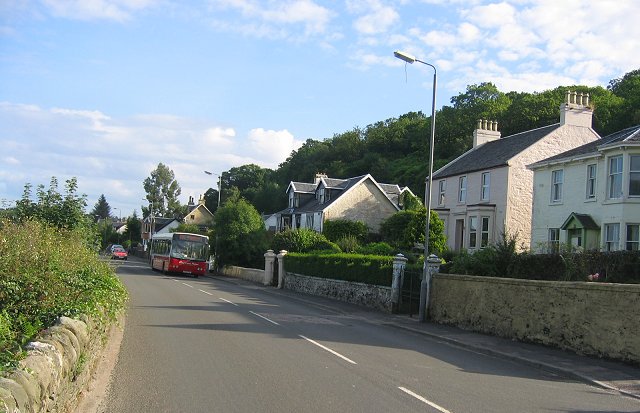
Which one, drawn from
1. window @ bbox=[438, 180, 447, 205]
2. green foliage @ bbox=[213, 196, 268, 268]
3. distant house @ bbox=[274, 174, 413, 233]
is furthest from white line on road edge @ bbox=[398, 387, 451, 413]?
distant house @ bbox=[274, 174, 413, 233]

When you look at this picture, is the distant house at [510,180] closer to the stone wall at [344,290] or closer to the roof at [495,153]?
the roof at [495,153]

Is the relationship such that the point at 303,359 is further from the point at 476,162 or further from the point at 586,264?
the point at 476,162

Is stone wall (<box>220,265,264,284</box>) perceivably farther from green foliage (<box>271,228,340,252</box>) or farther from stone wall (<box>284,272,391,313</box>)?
stone wall (<box>284,272,391,313</box>)

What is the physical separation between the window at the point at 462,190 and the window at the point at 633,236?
49.5 feet

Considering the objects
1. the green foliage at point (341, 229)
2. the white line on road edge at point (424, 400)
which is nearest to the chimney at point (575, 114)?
the green foliage at point (341, 229)

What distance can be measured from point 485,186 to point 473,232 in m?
3.13

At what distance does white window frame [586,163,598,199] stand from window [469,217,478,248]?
9771 millimetres

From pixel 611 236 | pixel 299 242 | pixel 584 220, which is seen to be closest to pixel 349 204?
pixel 299 242

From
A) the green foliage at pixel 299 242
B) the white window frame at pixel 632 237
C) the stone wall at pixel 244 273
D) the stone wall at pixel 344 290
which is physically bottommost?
the stone wall at pixel 244 273

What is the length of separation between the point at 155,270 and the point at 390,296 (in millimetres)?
34340

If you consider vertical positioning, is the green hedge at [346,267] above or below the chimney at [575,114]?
below

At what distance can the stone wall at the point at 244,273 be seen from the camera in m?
44.6

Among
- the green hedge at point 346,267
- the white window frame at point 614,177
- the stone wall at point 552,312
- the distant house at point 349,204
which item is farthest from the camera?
the distant house at point 349,204

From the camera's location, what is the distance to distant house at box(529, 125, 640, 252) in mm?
26359
